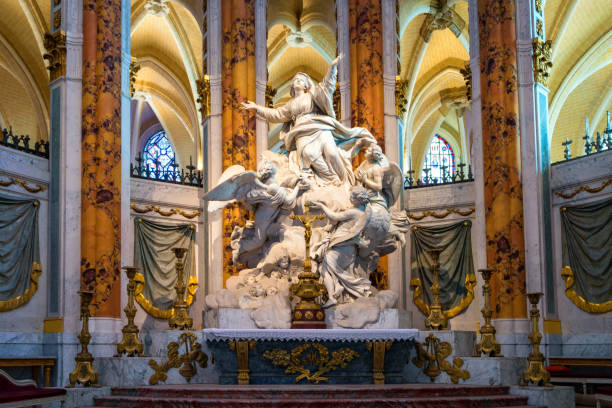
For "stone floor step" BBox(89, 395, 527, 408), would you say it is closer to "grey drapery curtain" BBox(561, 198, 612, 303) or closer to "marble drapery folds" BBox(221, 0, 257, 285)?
"grey drapery curtain" BBox(561, 198, 612, 303)

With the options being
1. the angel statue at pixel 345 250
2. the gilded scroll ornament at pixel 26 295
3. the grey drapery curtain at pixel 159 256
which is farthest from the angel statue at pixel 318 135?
the gilded scroll ornament at pixel 26 295

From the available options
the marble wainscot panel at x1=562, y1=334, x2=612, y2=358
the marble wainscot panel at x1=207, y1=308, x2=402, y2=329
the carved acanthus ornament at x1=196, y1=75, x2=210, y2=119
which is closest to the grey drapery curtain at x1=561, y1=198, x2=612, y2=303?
the marble wainscot panel at x1=562, y1=334, x2=612, y2=358

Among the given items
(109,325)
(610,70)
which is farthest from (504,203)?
(610,70)

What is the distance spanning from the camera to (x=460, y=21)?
1977 centimetres

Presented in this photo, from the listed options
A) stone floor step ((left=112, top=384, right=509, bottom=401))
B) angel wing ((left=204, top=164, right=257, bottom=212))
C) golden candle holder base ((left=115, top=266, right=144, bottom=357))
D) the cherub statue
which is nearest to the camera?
stone floor step ((left=112, top=384, right=509, bottom=401))

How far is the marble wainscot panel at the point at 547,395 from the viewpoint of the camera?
9.74 meters

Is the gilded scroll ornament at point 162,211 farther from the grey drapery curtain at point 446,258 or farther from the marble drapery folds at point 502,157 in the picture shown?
the marble drapery folds at point 502,157

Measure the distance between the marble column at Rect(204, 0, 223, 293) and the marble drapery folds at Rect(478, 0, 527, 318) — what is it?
4450mm

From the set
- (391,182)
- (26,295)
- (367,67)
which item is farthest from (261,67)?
(26,295)

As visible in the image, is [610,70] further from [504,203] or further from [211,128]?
[211,128]

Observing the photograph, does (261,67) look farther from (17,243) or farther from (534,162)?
(17,243)

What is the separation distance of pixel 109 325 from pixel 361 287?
3.89 meters

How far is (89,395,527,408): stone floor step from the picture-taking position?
8781 mm

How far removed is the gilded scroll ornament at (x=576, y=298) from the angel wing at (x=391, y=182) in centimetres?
372
